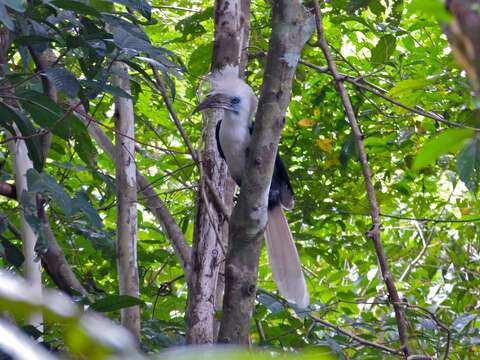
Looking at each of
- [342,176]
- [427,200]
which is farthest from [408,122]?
[427,200]

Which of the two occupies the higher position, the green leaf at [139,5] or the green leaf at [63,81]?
the green leaf at [139,5]

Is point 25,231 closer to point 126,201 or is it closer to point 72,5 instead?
point 126,201

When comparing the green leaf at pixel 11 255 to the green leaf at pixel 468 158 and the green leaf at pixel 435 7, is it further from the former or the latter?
the green leaf at pixel 435 7

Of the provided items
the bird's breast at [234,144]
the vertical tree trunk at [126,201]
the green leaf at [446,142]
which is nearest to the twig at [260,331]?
the vertical tree trunk at [126,201]

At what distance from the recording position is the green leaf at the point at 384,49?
2734 millimetres

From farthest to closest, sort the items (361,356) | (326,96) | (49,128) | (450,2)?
(326,96)
(361,356)
(49,128)
(450,2)

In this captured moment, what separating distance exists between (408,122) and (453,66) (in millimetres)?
776

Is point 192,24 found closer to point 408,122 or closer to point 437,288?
point 408,122

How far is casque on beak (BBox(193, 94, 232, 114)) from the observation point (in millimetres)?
2676

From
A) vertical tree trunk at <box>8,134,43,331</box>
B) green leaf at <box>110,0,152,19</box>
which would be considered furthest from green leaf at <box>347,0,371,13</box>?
vertical tree trunk at <box>8,134,43,331</box>

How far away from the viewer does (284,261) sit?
2.84m

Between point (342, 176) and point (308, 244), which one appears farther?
point (308, 244)

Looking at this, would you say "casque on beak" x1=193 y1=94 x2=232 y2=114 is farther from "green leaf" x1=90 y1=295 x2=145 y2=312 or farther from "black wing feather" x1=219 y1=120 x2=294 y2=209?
"green leaf" x1=90 y1=295 x2=145 y2=312

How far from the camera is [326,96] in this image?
3.54 m
